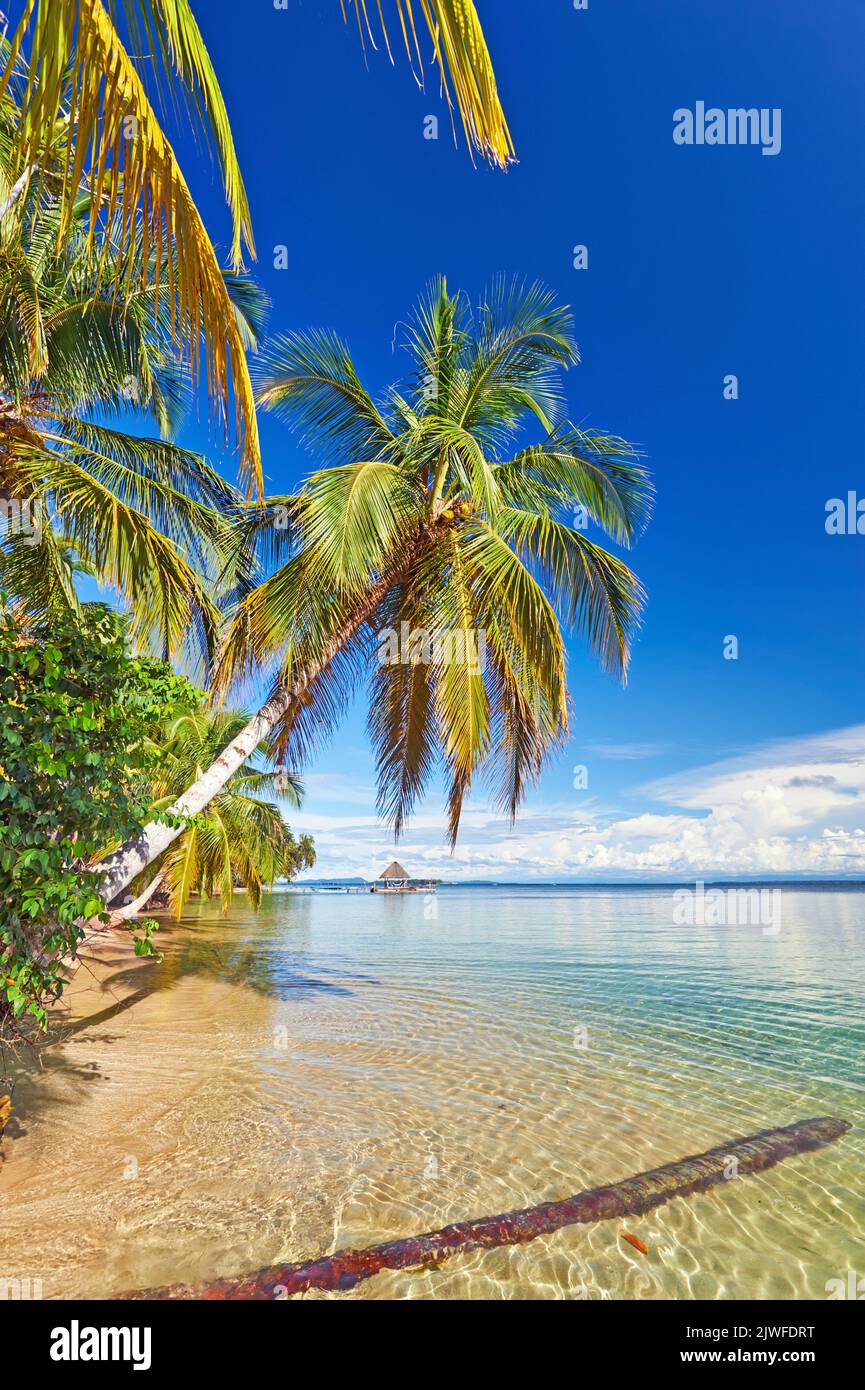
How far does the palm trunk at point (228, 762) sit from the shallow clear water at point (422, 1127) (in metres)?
1.88

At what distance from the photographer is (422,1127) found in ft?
17.8

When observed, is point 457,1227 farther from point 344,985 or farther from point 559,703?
point 344,985

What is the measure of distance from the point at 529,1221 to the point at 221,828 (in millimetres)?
14687

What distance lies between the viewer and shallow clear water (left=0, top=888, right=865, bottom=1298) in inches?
140

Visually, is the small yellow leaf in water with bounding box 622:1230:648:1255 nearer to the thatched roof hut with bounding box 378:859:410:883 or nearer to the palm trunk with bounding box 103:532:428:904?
the palm trunk with bounding box 103:532:428:904

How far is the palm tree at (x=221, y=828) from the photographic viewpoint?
16750 mm

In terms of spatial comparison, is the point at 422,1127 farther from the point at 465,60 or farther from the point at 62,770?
the point at 465,60

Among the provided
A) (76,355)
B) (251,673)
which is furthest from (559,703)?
(76,355)

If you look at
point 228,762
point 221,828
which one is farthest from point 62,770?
point 221,828

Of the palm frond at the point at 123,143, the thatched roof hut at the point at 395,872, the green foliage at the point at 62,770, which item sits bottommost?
the thatched roof hut at the point at 395,872

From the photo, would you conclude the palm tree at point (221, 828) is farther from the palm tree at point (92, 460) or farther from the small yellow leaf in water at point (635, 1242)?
the small yellow leaf in water at point (635, 1242)

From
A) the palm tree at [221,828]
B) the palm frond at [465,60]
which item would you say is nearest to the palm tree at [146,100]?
the palm frond at [465,60]

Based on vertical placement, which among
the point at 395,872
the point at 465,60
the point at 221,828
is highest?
the point at 465,60

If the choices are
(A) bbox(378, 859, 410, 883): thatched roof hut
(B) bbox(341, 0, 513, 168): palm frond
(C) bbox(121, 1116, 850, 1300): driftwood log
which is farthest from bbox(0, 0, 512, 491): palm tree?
(A) bbox(378, 859, 410, 883): thatched roof hut
